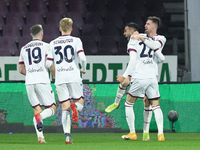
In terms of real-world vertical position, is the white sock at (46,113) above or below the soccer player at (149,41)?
below

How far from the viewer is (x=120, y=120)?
10586 mm

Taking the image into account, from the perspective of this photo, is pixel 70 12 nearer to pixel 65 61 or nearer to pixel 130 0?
pixel 130 0

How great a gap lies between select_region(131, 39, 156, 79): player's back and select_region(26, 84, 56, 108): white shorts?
4.12ft

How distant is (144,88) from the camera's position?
7609 mm

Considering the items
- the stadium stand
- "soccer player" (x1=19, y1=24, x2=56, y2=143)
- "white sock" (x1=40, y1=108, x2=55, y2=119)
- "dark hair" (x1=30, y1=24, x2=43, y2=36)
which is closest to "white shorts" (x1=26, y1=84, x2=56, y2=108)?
"soccer player" (x1=19, y1=24, x2=56, y2=143)

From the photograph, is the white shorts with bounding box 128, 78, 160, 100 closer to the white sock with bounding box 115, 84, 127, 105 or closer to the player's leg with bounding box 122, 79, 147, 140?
the player's leg with bounding box 122, 79, 147, 140

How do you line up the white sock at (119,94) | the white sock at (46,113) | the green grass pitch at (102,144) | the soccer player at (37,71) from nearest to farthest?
the green grass pitch at (102,144)
the white sock at (46,113)
the soccer player at (37,71)
the white sock at (119,94)

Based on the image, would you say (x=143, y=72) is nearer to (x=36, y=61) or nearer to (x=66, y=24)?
(x=66, y=24)

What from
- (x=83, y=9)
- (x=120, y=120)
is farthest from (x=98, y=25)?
(x=120, y=120)

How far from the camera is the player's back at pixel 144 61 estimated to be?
7590 mm

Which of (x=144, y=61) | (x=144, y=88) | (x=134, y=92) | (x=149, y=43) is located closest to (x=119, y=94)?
(x=134, y=92)

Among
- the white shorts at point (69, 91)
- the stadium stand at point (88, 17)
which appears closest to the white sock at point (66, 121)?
the white shorts at point (69, 91)

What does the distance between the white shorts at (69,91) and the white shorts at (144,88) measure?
0.90 metres

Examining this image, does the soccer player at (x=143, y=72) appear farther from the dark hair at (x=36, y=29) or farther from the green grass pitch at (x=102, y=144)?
the dark hair at (x=36, y=29)
